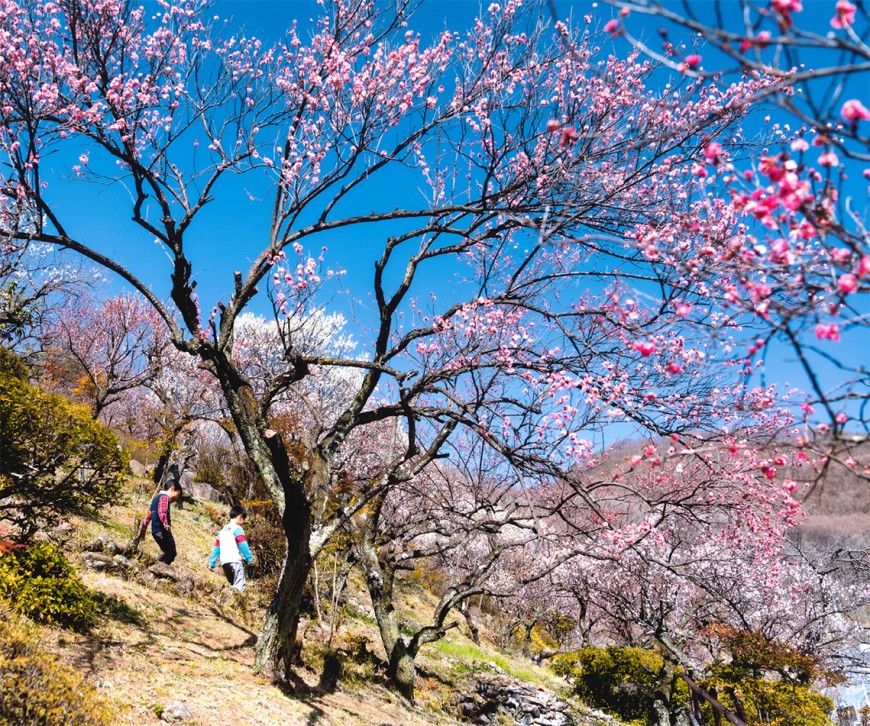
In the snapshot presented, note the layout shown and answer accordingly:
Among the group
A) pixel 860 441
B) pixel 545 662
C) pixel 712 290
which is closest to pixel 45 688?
pixel 860 441

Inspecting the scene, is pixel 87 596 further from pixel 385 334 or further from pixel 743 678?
pixel 743 678

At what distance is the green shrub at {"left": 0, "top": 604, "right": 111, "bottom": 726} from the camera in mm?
3264

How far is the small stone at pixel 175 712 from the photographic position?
453 centimetres

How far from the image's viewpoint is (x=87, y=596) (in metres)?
6.05

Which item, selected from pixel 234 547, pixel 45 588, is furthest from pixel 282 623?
pixel 234 547

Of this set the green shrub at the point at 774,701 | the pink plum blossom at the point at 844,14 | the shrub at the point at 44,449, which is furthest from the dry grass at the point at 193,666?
the green shrub at the point at 774,701

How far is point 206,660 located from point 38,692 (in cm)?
329

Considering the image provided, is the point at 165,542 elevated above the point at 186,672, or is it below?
above

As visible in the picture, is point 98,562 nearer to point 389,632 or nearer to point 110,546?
point 110,546

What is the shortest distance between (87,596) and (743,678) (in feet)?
40.0

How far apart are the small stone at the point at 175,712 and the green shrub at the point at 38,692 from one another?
0.82m

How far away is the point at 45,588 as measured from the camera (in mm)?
5598

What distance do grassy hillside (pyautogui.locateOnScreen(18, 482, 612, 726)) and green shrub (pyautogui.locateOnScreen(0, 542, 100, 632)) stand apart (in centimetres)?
23

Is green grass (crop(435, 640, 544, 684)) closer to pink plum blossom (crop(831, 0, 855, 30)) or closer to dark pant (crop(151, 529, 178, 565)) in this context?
dark pant (crop(151, 529, 178, 565))
